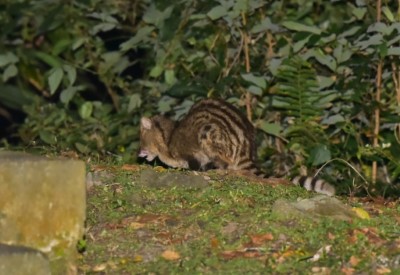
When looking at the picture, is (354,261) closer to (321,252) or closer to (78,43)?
(321,252)

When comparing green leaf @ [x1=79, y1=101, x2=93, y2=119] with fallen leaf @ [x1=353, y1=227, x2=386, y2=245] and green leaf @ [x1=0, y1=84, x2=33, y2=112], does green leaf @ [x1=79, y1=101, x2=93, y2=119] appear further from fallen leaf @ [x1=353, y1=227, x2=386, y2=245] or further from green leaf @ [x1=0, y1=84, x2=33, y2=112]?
fallen leaf @ [x1=353, y1=227, x2=386, y2=245]

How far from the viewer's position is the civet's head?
38.2 ft

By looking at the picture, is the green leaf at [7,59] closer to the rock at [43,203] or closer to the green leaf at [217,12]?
the green leaf at [217,12]

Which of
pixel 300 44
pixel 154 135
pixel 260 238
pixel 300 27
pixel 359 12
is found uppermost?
pixel 359 12

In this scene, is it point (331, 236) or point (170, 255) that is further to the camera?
point (331, 236)

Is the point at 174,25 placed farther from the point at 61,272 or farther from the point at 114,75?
the point at 61,272

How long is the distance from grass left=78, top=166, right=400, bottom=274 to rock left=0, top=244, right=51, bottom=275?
2.14ft

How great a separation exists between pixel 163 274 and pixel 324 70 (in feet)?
17.7

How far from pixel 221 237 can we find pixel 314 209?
0.70m

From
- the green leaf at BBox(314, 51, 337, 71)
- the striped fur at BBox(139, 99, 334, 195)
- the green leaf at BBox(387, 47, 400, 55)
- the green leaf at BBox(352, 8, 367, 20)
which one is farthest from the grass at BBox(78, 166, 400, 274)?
the green leaf at BBox(352, 8, 367, 20)

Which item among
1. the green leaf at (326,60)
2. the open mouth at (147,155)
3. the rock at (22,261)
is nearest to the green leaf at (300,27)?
the green leaf at (326,60)

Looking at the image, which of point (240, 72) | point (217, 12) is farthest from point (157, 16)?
point (240, 72)

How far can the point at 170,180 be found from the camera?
853 centimetres

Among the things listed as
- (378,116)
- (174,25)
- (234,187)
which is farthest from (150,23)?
(234,187)
